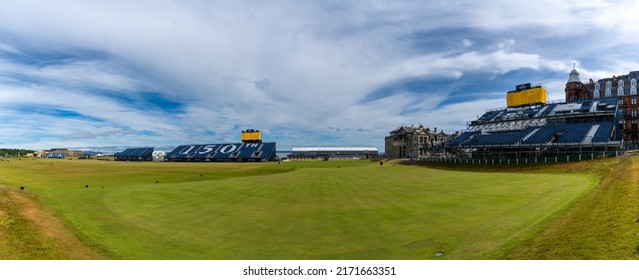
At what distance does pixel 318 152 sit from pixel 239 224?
176 m

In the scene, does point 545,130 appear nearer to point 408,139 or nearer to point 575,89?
point 575,89

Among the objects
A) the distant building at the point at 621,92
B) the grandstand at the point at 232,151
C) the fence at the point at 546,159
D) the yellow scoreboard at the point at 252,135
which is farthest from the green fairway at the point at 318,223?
the yellow scoreboard at the point at 252,135

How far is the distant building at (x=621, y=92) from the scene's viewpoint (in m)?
94.8

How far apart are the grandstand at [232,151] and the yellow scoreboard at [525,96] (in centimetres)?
10332

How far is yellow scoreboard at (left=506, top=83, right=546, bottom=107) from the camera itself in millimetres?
102950

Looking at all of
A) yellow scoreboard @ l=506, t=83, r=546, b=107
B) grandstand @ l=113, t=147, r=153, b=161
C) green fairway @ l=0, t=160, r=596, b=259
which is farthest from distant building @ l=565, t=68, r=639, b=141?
grandstand @ l=113, t=147, r=153, b=161

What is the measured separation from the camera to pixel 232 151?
531 ft

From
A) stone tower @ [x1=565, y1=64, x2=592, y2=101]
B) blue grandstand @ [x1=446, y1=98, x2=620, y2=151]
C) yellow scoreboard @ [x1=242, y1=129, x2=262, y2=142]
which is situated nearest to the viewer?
blue grandstand @ [x1=446, y1=98, x2=620, y2=151]

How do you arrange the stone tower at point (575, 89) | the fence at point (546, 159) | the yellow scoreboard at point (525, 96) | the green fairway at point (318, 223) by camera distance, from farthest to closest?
→ the stone tower at point (575, 89)
the yellow scoreboard at point (525, 96)
the fence at point (546, 159)
the green fairway at point (318, 223)

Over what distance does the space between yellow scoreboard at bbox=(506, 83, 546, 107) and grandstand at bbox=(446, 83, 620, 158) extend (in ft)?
6.79

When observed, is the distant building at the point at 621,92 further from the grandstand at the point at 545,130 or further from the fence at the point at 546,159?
the fence at the point at 546,159

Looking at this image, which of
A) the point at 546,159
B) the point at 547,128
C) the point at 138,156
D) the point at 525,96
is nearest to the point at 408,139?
the point at 525,96

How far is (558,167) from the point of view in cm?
4997

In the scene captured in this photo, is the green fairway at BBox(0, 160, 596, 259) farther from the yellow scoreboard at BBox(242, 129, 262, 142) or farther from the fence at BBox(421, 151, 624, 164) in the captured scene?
the yellow scoreboard at BBox(242, 129, 262, 142)
